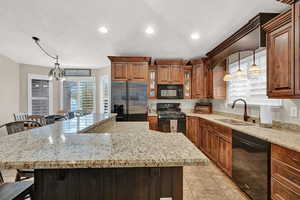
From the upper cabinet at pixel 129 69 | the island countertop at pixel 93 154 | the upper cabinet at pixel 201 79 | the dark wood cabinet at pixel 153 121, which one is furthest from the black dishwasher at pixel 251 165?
the upper cabinet at pixel 129 69

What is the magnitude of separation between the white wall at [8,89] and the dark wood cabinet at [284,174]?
610cm

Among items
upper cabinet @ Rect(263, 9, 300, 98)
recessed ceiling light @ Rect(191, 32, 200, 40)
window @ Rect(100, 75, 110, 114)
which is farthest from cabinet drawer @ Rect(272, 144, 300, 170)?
window @ Rect(100, 75, 110, 114)

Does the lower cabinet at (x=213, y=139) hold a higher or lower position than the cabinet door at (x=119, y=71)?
lower

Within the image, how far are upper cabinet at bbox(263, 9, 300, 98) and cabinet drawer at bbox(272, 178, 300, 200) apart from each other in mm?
919

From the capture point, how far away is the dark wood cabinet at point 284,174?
1304 mm

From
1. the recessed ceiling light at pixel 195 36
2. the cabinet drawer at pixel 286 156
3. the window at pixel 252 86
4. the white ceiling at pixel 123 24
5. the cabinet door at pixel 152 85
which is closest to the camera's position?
the cabinet drawer at pixel 286 156

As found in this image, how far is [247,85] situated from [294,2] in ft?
5.79

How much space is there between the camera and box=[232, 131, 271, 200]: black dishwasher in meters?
1.67

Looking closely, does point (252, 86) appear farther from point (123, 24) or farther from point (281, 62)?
point (123, 24)

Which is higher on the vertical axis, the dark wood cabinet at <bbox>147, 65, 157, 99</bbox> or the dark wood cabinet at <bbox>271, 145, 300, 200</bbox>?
the dark wood cabinet at <bbox>147, 65, 157, 99</bbox>

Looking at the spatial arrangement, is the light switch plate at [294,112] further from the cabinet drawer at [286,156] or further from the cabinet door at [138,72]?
the cabinet door at [138,72]

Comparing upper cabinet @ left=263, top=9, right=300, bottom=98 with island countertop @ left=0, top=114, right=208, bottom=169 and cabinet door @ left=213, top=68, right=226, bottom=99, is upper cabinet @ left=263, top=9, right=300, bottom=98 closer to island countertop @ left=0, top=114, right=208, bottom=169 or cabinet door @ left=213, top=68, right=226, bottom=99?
island countertop @ left=0, top=114, right=208, bottom=169

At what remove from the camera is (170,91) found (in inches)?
175

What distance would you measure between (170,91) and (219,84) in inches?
51.9
